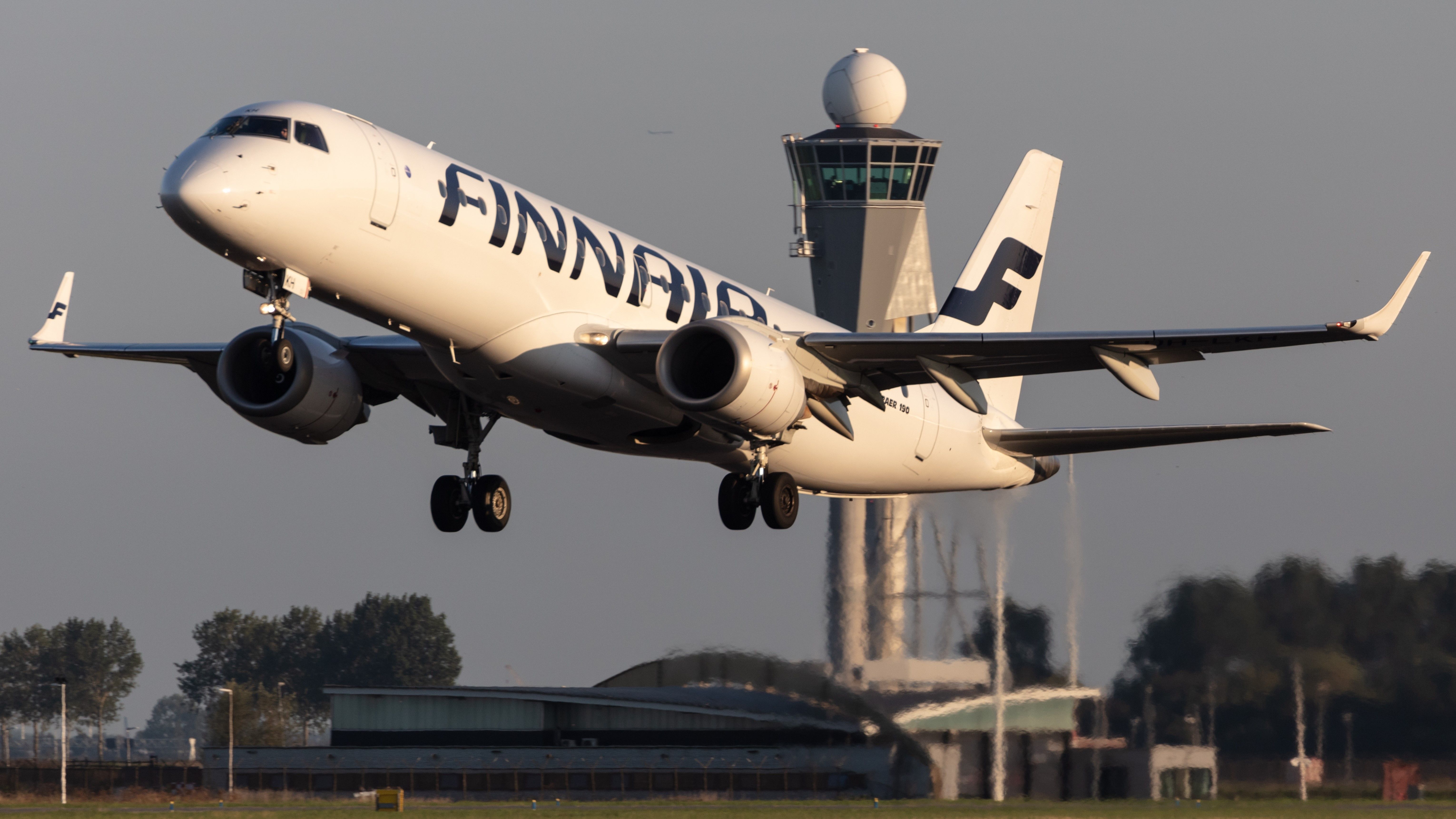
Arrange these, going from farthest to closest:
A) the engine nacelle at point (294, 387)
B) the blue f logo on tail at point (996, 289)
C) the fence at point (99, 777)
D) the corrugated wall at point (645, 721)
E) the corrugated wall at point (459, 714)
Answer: the corrugated wall at point (459, 714) < the fence at point (99, 777) < the corrugated wall at point (645, 721) < the blue f logo on tail at point (996, 289) < the engine nacelle at point (294, 387)

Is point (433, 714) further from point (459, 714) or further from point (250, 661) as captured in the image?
point (250, 661)

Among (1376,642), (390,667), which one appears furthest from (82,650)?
(1376,642)

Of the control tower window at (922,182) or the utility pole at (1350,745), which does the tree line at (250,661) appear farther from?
the utility pole at (1350,745)

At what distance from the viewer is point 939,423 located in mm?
34906

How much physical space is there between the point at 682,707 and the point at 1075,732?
496 inches

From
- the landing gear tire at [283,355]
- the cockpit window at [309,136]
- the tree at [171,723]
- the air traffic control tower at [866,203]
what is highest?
the air traffic control tower at [866,203]

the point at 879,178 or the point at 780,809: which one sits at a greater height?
the point at 879,178

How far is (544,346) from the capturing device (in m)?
26.8

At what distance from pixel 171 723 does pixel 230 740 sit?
123 meters

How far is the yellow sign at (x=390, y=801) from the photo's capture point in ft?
155

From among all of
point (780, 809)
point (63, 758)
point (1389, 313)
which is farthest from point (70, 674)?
point (1389, 313)

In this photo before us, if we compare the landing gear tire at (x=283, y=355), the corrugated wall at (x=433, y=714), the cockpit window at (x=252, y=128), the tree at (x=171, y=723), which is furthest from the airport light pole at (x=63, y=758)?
the tree at (x=171, y=723)

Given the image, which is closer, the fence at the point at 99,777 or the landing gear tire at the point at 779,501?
the landing gear tire at the point at 779,501

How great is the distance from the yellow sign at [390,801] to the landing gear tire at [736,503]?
19948 mm
